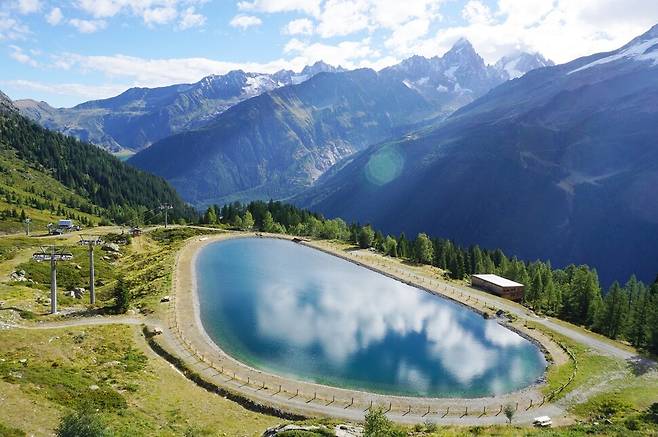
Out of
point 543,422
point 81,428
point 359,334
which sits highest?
point 81,428

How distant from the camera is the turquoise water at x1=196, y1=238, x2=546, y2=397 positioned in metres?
66.6

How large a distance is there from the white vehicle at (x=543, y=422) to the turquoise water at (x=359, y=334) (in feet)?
37.7

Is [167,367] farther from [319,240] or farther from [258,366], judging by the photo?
[319,240]

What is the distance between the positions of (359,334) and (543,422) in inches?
1461

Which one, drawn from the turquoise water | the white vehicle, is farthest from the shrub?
the white vehicle

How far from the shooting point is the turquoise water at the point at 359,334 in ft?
219

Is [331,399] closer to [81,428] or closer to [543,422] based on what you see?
[543,422]

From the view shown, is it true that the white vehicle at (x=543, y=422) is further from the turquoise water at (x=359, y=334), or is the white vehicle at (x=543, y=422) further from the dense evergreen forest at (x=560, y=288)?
the dense evergreen forest at (x=560, y=288)

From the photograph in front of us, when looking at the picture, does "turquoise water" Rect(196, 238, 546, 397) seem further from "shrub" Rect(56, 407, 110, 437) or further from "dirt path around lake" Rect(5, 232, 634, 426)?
"shrub" Rect(56, 407, 110, 437)

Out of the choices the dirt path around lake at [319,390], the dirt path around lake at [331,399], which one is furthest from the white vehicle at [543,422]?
the dirt path around lake at [331,399]

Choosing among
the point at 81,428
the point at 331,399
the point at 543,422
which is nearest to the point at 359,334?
the point at 331,399

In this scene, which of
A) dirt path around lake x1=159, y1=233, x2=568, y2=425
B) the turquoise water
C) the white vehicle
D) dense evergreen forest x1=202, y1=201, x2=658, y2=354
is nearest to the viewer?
the white vehicle

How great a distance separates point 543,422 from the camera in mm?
51094

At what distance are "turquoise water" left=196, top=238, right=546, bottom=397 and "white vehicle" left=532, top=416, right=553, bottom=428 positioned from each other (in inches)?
452
